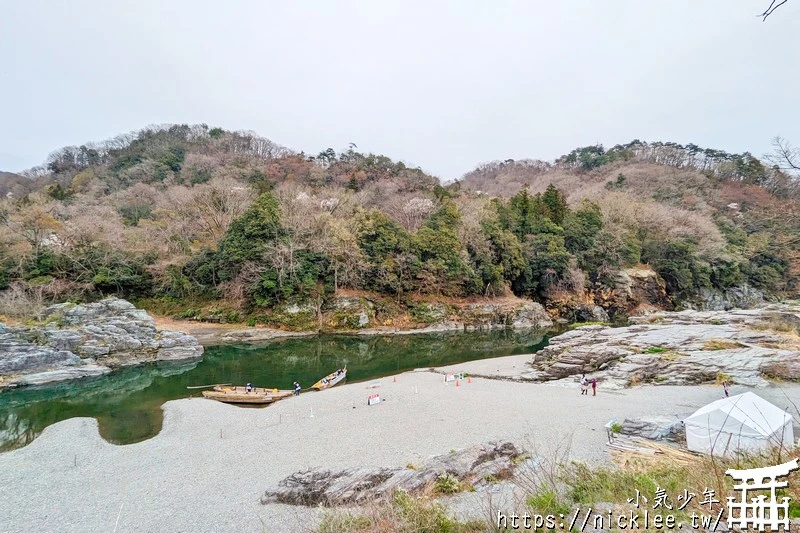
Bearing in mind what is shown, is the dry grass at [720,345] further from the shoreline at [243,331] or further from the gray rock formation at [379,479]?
the shoreline at [243,331]

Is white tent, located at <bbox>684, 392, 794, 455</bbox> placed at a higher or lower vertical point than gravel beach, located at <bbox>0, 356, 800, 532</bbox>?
higher

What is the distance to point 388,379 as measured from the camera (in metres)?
21.3

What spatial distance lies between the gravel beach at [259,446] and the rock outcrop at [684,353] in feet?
5.04

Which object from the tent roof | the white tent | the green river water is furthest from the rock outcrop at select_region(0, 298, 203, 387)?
the tent roof

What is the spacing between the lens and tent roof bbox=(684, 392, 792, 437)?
328 inches

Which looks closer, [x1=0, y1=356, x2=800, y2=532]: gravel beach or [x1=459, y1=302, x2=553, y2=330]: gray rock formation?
[x1=0, y1=356, x2=800, y2=532]: gravel beach

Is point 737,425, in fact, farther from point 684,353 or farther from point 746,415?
point 684,353

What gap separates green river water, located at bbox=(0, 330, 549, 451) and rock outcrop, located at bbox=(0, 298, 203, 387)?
4.20 feet

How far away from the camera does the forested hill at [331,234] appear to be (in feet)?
A: 117

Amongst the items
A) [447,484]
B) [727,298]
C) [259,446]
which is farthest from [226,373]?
[727,298]

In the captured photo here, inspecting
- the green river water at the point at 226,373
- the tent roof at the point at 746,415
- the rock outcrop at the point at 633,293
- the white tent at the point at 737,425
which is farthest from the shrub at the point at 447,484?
the rock outcrop at the point at 633,293

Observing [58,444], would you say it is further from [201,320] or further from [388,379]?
[201,320]

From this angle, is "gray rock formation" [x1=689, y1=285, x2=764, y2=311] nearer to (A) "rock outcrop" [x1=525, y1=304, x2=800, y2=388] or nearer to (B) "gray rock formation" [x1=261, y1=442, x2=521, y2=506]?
(A) "rock outcrop" [x1=525, y1=304, x2=800, y2=388]

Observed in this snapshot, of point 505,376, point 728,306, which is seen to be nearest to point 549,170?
point 728,306
